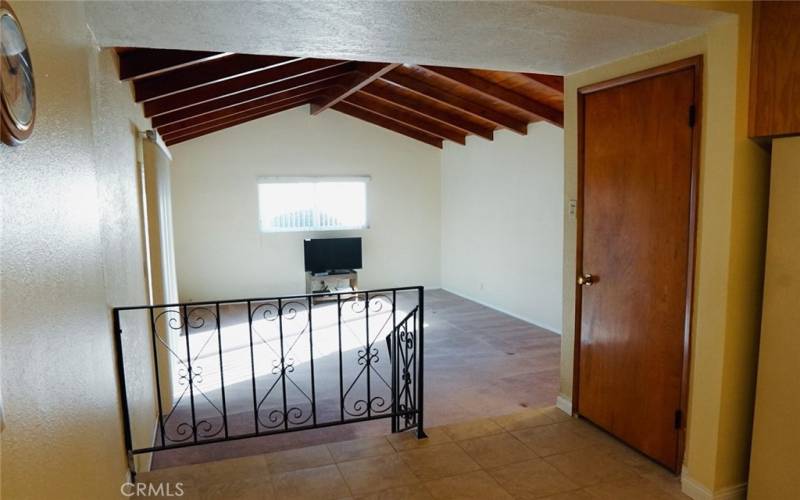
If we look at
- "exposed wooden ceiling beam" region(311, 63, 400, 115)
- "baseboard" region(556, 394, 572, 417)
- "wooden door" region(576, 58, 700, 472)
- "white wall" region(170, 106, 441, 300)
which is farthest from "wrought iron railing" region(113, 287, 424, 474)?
"exposed wooden ceiling beam" region(311, 63, 400, 115)

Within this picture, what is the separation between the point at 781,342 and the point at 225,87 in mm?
4372

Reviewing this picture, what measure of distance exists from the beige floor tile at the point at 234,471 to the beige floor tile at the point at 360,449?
14.8 inches

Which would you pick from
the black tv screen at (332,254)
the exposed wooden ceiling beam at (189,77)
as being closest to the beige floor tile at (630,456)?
the exposed wooden ceiling beam at (189,77)

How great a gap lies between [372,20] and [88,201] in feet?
4.22

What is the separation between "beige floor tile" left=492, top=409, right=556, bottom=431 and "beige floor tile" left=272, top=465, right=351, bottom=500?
106 centimetres

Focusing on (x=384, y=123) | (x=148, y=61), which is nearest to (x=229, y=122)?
(x=384, y=123)

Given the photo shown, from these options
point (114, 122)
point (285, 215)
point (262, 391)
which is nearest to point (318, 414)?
point (262, 391)

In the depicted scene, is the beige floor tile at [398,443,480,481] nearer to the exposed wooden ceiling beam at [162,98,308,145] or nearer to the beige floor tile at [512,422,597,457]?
the beige floor tile at [512,422,597,457]

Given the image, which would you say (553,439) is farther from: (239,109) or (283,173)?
(283,173)

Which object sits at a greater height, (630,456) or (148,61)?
(148,61)

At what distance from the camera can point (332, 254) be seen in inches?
331

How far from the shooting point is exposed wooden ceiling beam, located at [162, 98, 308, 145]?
693 cm

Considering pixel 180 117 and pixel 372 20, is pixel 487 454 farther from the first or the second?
pixel 180 117

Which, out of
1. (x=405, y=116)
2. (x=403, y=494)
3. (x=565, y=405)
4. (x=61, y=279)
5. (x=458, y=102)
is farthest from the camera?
(x=405, y=116)
